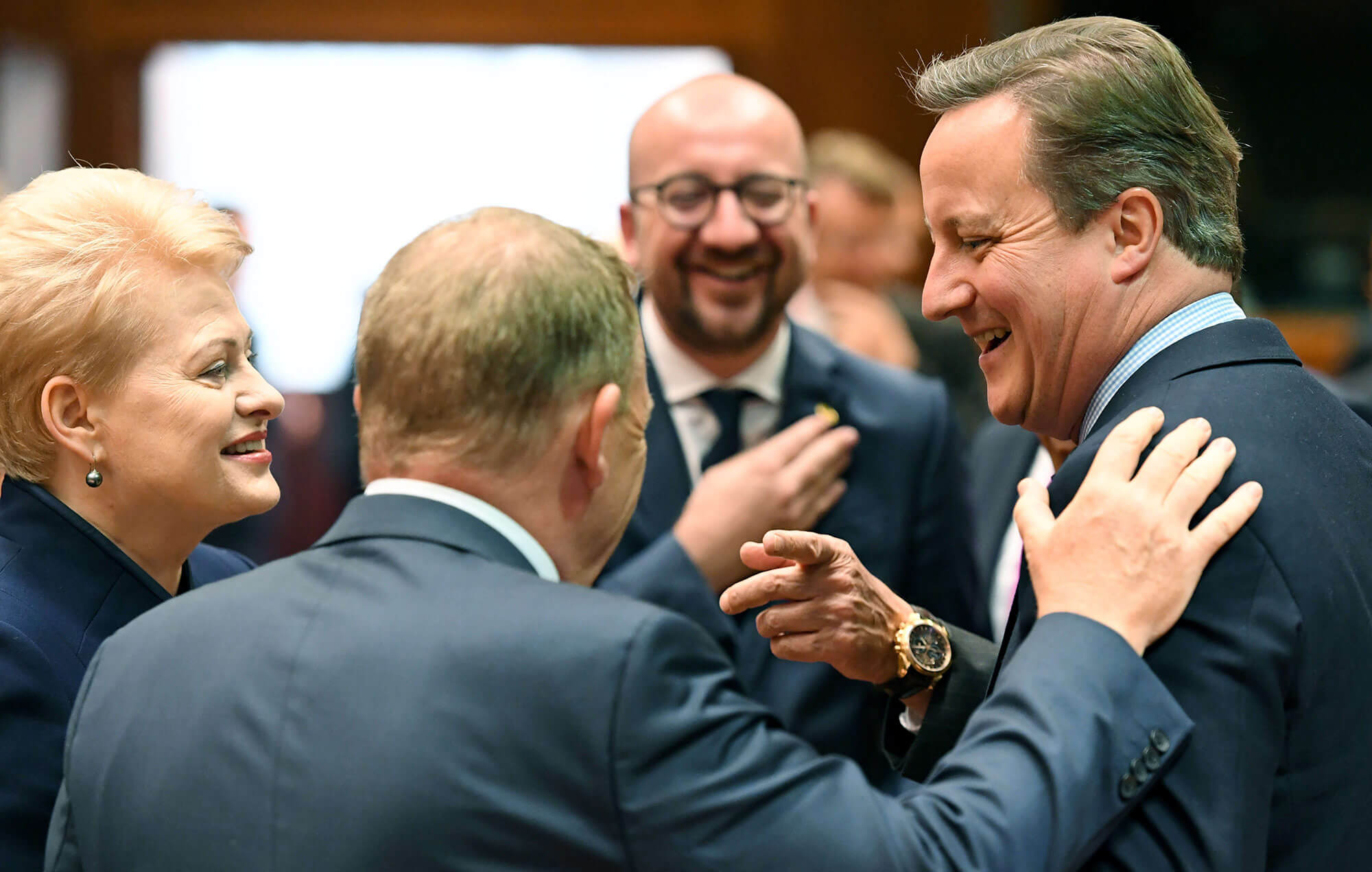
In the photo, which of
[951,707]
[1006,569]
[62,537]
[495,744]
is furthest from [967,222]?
[1006,569]

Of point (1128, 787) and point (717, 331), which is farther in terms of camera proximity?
point (717, 331)

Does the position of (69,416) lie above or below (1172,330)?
below

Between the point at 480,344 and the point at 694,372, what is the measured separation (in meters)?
1.38

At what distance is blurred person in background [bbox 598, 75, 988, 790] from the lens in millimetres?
2588

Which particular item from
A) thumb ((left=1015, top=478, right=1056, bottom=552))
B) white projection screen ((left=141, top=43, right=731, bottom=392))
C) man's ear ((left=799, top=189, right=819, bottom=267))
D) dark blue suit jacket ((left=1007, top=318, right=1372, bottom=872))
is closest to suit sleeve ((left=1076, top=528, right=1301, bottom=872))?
dark blue suit jacket ((left=1007, top=318, right=1372, bottom=872))

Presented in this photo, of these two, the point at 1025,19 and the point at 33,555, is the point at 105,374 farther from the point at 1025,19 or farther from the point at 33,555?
the point at 1025,19

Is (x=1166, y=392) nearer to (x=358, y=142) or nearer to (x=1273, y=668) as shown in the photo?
(x=1273, y=668)

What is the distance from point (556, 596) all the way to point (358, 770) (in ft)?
0.79

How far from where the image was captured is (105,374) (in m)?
1.88

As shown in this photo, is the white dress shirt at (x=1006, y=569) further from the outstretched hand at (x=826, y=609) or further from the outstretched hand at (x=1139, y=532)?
the outstretched hand at (x=1139, y=532)

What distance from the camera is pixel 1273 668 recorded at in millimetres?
1416

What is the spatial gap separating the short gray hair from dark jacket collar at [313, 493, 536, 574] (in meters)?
0.79

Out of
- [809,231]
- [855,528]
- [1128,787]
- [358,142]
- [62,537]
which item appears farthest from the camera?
[358,142]

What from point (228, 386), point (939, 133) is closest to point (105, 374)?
point (228, 386)
